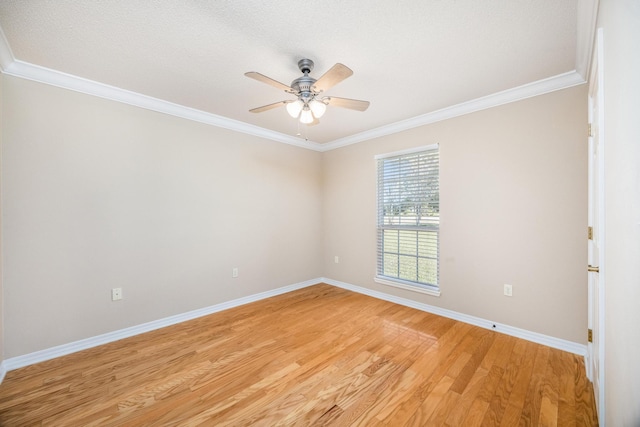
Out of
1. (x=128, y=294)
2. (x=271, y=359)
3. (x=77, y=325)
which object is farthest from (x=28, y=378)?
(x=271, y=359)

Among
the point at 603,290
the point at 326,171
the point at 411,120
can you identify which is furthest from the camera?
the point at 326,171

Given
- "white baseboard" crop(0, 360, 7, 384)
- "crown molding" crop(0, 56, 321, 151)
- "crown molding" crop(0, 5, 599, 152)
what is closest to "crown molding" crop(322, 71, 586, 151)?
"crown molding" crop(0, 5, 599, 152)

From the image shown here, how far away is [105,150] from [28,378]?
2.02 m

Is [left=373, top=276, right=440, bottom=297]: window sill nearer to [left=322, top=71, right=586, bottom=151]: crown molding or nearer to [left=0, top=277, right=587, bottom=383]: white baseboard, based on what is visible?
[left=0, top=277, right=587, bottom=383]: white baseboard

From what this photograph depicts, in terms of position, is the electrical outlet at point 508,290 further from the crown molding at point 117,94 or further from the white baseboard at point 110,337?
the crown molding at point 117,94

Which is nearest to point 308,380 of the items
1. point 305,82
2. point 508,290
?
point 508,290

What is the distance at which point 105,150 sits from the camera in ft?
8.22

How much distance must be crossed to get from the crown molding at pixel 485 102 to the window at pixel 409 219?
357 millimetres

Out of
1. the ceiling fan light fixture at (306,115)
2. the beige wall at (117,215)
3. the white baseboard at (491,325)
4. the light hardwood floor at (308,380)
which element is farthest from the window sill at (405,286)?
the ceiling fan light fixture at (306,115)

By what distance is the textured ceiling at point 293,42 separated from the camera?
1.54m

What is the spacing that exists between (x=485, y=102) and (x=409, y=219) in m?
1.62

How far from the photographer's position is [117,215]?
8.41 feet

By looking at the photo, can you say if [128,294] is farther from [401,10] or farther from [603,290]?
[603,290]

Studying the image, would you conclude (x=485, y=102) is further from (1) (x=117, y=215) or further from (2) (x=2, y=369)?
(2) (x=2, y=369)
